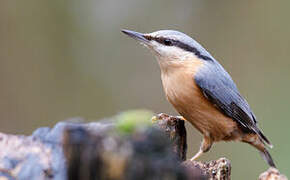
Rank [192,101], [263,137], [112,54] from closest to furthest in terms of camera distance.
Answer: [192,101], [263,137], [112,54]

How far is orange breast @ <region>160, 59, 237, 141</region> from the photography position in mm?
4988

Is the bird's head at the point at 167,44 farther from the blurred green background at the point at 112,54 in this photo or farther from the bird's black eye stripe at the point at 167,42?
the blurred green background at the point at 112,54

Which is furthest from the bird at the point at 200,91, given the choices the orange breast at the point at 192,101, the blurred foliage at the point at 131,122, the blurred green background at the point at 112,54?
the blurred foliage at the point at 131,122

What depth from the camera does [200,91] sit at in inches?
199

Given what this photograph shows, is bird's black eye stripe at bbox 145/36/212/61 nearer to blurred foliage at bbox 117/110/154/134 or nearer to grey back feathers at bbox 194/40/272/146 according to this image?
grey back feathers at bbox 194/40/272/146

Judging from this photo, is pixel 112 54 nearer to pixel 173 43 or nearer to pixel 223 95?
pixel 173 43

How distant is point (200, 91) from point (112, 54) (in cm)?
422

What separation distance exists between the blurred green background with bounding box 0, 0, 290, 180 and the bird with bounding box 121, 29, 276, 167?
8.01 ft

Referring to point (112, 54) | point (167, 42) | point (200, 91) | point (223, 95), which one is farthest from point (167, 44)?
point (112, 54)

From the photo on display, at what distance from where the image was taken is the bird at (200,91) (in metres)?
5.02

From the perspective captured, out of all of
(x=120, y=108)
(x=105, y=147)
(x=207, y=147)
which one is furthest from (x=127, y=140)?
(x=120, y=108)

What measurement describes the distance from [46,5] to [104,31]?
46.0 inches

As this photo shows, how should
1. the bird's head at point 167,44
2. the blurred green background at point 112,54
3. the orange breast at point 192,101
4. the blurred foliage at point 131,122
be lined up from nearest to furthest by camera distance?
the blurred foliage at point 131,122, the orange breast at point 192,101, the bird's head at point 167,44, the blurred green background at point 112,54

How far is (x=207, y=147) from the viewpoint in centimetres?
529
